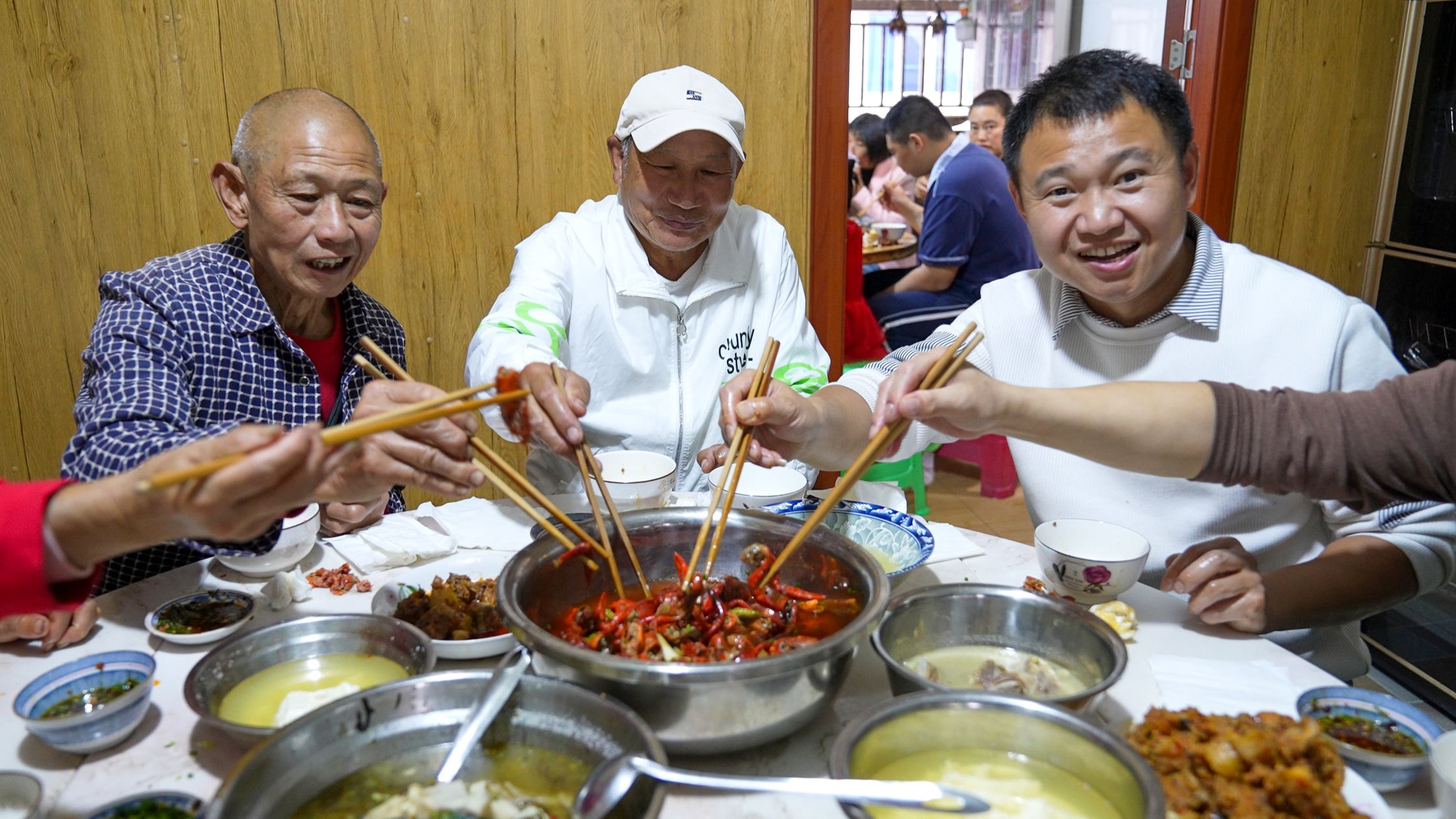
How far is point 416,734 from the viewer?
1.30m

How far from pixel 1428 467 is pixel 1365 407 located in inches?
5.1

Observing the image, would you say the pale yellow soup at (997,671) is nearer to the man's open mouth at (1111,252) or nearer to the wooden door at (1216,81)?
the man's open mouth at (1111,252)

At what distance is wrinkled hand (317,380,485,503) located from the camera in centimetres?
162

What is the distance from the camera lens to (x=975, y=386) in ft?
5.42

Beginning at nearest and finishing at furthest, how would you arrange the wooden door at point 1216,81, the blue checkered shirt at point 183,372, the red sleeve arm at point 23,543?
the red sleeve arm at point 23,543 < the blue checkered shirt at point 183,372 < the wooden door at point 1216,81

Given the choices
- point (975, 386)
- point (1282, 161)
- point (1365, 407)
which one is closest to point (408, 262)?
point (975, 386)

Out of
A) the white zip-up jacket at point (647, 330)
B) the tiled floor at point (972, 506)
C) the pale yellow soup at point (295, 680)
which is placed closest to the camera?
the pale yellow soup at point (295, 680)

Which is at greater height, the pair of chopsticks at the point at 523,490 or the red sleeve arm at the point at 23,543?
the red sleeve arm at the point at 23,543

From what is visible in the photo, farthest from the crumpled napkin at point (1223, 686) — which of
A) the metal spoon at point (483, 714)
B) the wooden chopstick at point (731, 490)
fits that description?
the metal spoon at point (483, 714)

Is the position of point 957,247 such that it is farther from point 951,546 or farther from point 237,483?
point 237,483

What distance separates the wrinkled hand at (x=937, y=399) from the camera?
5.29 feet

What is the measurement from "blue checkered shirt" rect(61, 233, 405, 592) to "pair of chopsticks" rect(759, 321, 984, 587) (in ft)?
3.34

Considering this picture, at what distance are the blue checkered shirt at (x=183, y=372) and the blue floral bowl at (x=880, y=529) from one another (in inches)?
43.6

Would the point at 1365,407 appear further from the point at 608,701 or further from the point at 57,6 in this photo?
the point at 57,6
